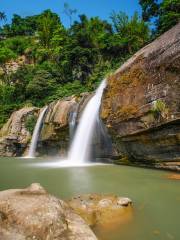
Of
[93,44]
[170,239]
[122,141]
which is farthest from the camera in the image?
[93,44]

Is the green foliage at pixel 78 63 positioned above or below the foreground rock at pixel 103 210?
above

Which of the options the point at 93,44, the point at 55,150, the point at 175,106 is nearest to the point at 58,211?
the point at 175,106

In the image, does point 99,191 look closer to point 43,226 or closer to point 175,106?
point 43,226

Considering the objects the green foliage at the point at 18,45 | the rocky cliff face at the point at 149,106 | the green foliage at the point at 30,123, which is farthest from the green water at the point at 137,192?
the green foliage at the point at 18,45

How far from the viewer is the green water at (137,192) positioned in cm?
433

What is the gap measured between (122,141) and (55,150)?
316 inches

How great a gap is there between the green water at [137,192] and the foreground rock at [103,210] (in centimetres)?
19

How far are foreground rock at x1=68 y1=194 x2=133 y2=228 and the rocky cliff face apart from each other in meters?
5.11

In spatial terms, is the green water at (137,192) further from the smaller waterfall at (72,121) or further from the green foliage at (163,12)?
the green foliage at (163,12)

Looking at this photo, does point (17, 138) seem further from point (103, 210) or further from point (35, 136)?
point (103, 210)

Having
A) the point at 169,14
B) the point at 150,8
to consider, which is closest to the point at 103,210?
the point at 169,14

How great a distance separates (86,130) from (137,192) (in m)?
8.22

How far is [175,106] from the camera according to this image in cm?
972

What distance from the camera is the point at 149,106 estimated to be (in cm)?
1070
